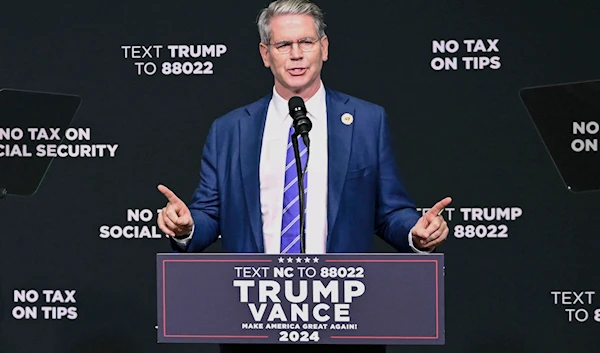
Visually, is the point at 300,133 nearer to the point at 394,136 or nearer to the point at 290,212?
the point at 290,212

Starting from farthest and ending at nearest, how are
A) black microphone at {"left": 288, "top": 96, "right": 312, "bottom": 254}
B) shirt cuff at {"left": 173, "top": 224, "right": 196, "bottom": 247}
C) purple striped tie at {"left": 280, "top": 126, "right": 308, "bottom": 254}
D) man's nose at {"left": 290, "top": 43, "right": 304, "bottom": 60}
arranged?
1. man's nose at {"left": 290, "top": 43, "right": 304, "bottom": 60}
2. purple striped tie at {"left": 280, "top": 126, "right": 308, "bottom": 254}
3. shirt cuff at {"left": 173, "top": 224, "right": 196, "bottom": 247}
4. black microphone at {"left": 288, "top": 96, "right": 312, "bottom": 254}

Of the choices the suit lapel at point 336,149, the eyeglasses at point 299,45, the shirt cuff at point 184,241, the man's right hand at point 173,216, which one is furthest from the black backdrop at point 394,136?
the man's right hand at point 173,216

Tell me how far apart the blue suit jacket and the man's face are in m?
0.14

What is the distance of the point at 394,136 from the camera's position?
150 inches

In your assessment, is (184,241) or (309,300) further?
(184,241)

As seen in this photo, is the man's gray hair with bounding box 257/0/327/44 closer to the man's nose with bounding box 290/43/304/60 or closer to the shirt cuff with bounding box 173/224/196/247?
the man's nose with bounding box 290/43/304/60

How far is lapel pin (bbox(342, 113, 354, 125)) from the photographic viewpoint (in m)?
2.58

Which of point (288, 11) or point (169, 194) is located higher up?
point (288, 11)

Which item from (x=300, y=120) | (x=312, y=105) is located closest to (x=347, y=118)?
(x=312, y=105)

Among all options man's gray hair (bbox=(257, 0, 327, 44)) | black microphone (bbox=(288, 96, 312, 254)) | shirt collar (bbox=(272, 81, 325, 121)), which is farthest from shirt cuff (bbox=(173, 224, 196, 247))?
man's gray hair (bbox=(257, 0, 327, 44))

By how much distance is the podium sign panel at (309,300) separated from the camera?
191 centimetres

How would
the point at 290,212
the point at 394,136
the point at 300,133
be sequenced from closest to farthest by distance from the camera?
the point at 300,133 < the point at 290,212 < the point at 394,136

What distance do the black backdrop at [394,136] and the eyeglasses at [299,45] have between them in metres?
1.34

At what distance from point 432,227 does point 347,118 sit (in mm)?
647
